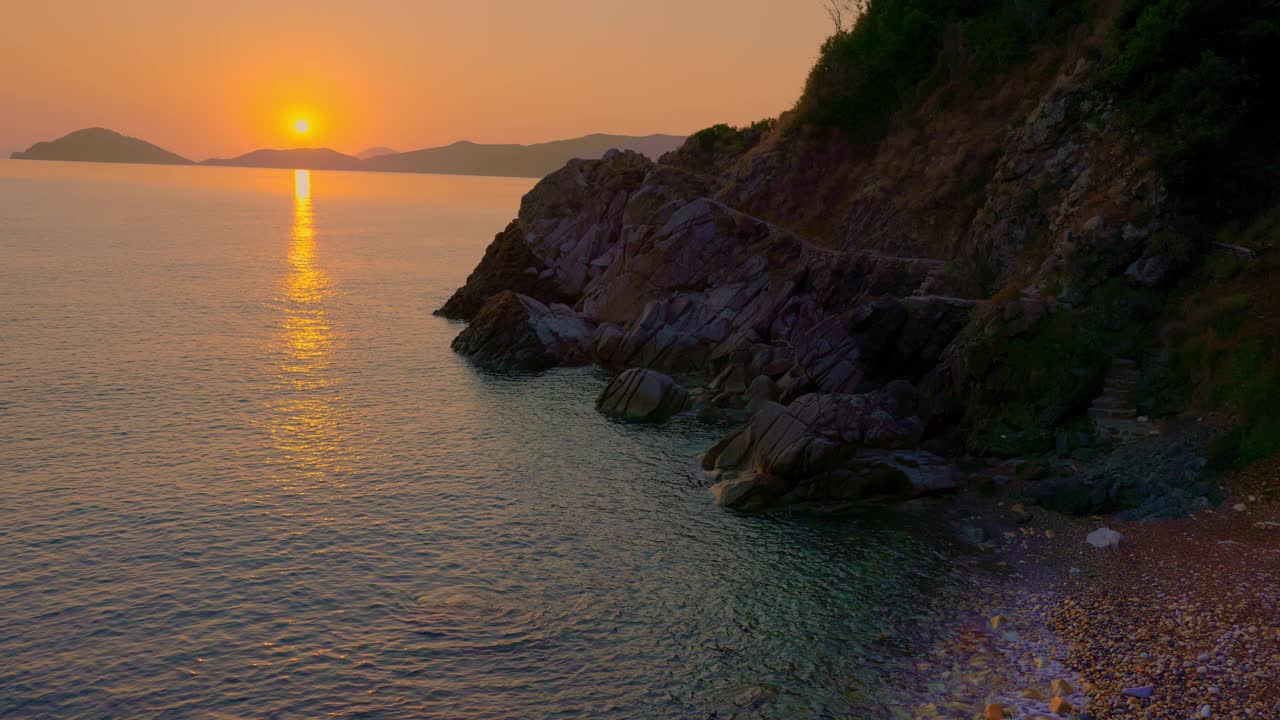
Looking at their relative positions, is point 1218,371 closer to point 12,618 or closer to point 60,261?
point 12,618

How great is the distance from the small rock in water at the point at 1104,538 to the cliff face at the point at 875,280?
7486 mm

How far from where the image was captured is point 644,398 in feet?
181

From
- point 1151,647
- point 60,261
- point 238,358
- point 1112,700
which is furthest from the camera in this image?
point 60,261

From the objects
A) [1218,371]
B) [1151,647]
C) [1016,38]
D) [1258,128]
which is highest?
[1016,38]

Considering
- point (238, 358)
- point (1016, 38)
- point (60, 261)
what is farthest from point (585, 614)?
point (60, 261)

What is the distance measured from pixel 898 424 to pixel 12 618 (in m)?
36.6

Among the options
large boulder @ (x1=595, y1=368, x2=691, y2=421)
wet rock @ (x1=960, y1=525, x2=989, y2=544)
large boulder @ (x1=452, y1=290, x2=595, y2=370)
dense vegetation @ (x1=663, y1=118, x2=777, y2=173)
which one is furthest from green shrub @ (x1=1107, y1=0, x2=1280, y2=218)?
dense vegetation @ (x1=663, y1=118, x2=777, y2=173)

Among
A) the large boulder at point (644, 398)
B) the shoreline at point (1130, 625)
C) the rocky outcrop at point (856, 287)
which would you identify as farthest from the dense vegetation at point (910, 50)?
the shoreline at point (1130, 625)

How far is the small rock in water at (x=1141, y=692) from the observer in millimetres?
23922

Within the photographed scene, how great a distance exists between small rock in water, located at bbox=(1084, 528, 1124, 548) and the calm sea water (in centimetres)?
554

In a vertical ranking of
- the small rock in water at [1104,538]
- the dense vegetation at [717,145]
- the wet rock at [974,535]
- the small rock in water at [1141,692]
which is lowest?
the wet rock at [974,535]

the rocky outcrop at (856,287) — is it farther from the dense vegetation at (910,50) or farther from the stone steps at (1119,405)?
the dense vegetation at (910,50)

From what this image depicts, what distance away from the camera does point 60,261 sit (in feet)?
401

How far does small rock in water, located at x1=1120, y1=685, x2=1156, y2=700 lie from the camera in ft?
78.5
